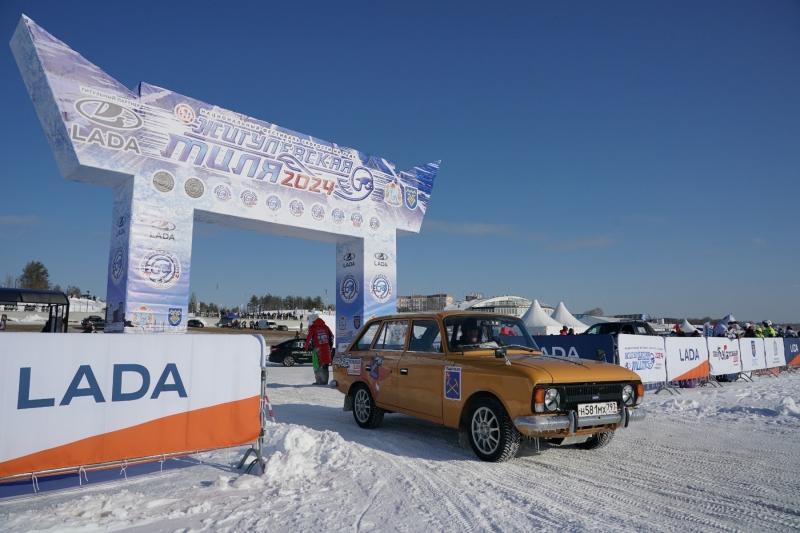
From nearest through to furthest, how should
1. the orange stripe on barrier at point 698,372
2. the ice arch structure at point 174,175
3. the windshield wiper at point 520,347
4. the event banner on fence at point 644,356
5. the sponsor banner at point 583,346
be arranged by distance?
1. the windshield wiper at point 520,347
2. the sponsor banner at point 583,346
3. the event banner on fence at point 644,356
4. the ice arch structure at point 174,175
5. the orange stripe on barrier at point 698,372

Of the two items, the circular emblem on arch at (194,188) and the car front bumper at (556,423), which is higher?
the circular emblem on arch at (194,188)

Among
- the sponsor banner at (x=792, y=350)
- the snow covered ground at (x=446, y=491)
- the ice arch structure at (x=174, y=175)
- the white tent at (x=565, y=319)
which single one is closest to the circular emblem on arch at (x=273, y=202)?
the ice arch structure at (x=174, y=175)

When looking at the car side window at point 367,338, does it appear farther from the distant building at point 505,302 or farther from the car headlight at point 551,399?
the distant building at point 505,302

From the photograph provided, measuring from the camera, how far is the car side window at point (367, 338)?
303 inches

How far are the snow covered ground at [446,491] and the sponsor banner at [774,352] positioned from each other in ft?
45.4

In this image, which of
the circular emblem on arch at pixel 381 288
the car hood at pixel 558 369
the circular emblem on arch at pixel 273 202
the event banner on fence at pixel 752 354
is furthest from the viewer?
the circular emblem on arch at pixel 381 288

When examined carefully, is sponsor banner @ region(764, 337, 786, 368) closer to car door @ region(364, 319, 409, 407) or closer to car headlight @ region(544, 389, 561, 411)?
car door @ region(364, 319, 409, 407)

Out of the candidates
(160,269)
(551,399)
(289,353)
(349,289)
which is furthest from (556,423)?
(289,353)

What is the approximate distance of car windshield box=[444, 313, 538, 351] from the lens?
6293mm

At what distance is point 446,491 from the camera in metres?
4.47

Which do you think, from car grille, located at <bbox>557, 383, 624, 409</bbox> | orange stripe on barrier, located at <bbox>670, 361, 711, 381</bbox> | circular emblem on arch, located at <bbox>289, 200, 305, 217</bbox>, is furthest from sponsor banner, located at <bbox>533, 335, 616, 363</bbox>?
circular emblem on arch, located at <bbox>289, 200, 305, 217</bbox>

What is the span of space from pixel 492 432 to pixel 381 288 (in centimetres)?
1404

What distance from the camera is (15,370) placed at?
3.75 meters

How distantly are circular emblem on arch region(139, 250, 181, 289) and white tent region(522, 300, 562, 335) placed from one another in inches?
933
